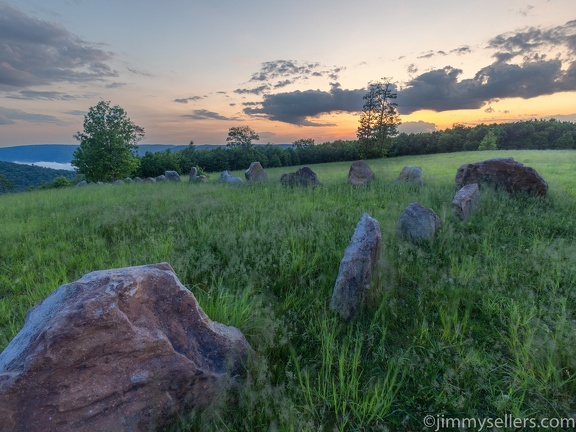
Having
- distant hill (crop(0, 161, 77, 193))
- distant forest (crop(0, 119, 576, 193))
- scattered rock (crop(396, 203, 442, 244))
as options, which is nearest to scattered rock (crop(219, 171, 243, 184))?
scattered rock (crop(396, 203, 442, 244))

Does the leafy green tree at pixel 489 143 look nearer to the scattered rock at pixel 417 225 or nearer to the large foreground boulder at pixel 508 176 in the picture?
the large foreground boulder at pixel 508 176

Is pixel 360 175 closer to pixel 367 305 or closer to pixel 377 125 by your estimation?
pixel 367 305

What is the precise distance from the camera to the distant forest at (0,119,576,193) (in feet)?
181

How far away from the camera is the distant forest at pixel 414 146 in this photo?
56031 millimetres

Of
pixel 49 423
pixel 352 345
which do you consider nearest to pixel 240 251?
pixel 352 345

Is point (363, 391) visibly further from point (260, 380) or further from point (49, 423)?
point (49, 423)

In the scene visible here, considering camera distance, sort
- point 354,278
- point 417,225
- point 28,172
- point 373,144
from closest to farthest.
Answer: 1. point 354,278
2. point 417,225
3. point 373,144
4. point 28,172

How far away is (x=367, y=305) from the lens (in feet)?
12.4

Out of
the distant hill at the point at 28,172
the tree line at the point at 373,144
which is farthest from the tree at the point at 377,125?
the distant hill at the point at 28,172

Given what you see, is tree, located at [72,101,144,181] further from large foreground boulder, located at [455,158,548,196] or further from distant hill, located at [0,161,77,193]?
distant hill, located at [0,161,77,193]

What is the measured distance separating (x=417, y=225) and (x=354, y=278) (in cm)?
297

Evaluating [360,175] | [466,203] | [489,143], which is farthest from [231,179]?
[489,143]

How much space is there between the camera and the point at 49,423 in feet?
6.28

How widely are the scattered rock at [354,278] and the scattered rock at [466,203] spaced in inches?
172
